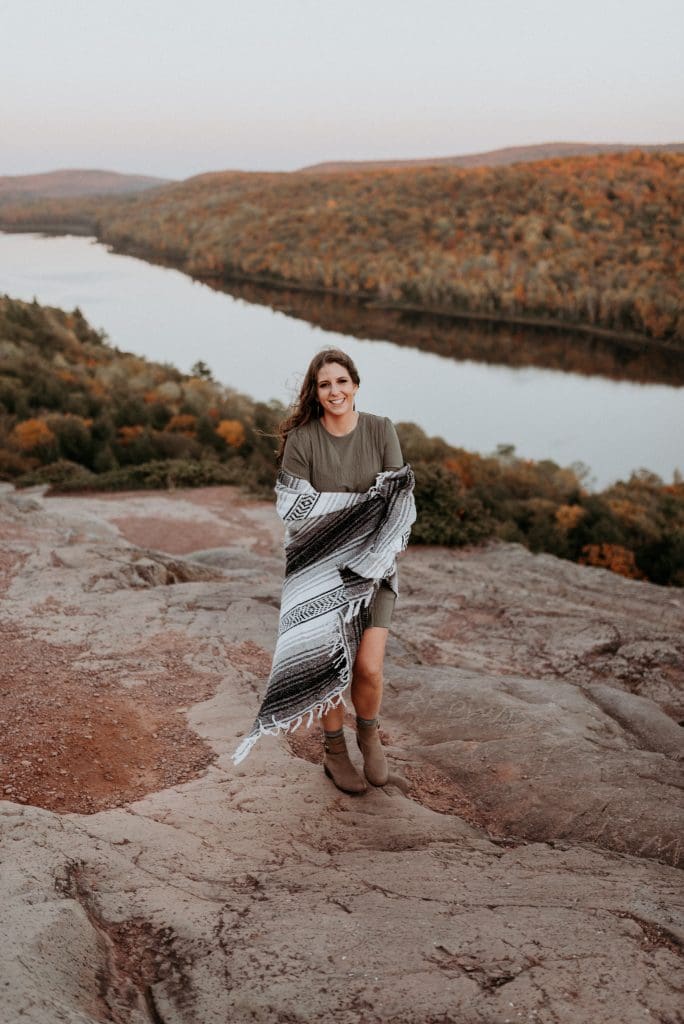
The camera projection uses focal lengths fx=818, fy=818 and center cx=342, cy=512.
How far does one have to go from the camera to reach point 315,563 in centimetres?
334

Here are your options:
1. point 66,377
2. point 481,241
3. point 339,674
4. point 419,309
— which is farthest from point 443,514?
point 481,241

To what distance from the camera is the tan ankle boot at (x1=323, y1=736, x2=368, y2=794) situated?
3.48 meters

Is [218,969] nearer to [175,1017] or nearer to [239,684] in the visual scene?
[175,1017]

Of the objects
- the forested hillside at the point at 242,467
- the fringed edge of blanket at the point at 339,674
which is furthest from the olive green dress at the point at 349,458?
the forested hillside at the point at 242,467

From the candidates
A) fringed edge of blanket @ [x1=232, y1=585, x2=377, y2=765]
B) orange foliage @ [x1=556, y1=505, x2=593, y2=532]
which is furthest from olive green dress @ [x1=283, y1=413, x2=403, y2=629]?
orange foliage @ [x1=556, y1=505, x2=593, y2=532]

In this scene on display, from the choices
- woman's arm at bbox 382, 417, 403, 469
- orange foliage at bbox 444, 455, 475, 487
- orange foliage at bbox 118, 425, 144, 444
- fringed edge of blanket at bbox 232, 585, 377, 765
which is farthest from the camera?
orange foliage at bbox 444, 455, 475, 487

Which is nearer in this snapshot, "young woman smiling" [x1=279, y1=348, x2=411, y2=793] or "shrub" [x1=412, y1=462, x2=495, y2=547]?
"young woman smiling" [x1=279, y1=348, x2=411, y2=793]

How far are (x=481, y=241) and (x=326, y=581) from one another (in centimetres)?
5511

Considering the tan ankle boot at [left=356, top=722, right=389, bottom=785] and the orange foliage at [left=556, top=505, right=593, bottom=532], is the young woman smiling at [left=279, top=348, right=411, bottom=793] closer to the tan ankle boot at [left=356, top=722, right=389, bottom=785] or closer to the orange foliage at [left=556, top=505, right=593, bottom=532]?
the tan ankle boot at [left=356, top=722, right=389, bottom=785]

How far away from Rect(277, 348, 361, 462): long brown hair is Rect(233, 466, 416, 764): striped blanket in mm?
224

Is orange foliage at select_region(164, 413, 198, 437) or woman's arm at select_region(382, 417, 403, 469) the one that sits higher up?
woman's arm at select_region(382, 417, 403, 469)

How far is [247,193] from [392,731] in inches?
3433

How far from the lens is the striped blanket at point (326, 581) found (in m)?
3.24

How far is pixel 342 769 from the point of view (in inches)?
138
